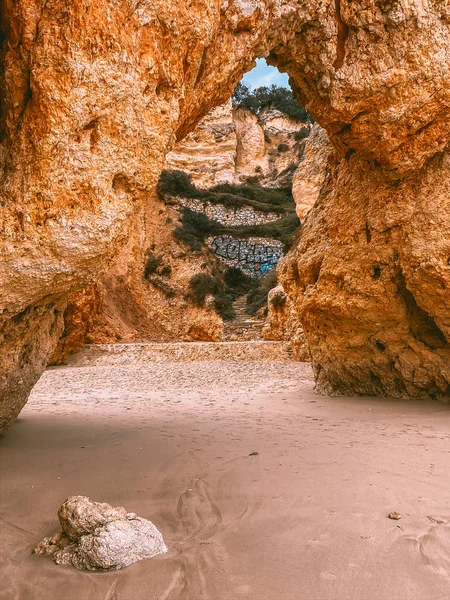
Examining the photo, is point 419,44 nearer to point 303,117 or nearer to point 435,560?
point 435,560

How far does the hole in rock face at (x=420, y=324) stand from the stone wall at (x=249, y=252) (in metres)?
20.7

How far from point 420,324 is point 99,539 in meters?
5.64

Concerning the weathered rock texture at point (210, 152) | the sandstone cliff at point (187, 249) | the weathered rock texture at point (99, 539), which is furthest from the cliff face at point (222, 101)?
the weathered rock texture at point (210, 152)

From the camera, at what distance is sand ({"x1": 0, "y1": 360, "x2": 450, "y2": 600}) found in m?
2.03

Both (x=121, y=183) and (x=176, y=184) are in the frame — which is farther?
(x=176, y=184)

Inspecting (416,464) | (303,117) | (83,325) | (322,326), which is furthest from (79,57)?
(303,117)

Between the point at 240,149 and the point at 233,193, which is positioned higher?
the point at 240,149

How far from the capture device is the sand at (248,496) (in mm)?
2031

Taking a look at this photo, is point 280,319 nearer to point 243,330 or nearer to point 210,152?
point 243,330

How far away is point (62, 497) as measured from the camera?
3.02 metres

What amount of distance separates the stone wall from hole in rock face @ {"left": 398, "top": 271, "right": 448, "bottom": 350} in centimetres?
2065

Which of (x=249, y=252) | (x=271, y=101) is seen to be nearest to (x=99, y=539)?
(x=249, y=252)

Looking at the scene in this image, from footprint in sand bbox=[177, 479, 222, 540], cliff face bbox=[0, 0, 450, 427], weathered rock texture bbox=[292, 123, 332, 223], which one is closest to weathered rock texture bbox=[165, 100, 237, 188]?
weathered rock texture bbox=[292, 123, 332, 223]

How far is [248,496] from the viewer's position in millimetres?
3004
